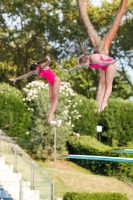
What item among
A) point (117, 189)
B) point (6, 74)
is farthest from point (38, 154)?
point (6, 74)

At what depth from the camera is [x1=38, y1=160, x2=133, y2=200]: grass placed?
2921cm

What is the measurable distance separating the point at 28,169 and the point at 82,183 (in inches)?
237

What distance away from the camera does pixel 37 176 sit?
2323cm

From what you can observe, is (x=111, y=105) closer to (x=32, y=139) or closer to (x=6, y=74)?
(x=32, y=139)

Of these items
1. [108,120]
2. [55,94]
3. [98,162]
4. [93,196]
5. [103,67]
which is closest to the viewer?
[103,67]

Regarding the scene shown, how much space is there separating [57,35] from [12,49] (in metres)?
3.32

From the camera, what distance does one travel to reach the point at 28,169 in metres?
24.5

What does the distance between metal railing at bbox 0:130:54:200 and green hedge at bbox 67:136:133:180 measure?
6281mm

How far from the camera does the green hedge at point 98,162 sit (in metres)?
31.9

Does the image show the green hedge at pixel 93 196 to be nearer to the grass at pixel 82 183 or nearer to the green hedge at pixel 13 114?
the grass at pixel 82 183

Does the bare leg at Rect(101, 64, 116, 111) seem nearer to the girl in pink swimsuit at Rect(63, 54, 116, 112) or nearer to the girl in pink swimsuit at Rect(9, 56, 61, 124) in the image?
the girl in pink swimsuit at Rect(63, 54, 116, 112)

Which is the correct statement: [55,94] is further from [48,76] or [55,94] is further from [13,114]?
[13,114]

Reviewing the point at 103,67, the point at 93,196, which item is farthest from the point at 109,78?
the point at 93,196

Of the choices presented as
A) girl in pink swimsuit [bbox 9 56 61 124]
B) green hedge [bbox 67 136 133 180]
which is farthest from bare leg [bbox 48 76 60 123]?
green hedge [bbox 67 136 133 180]
